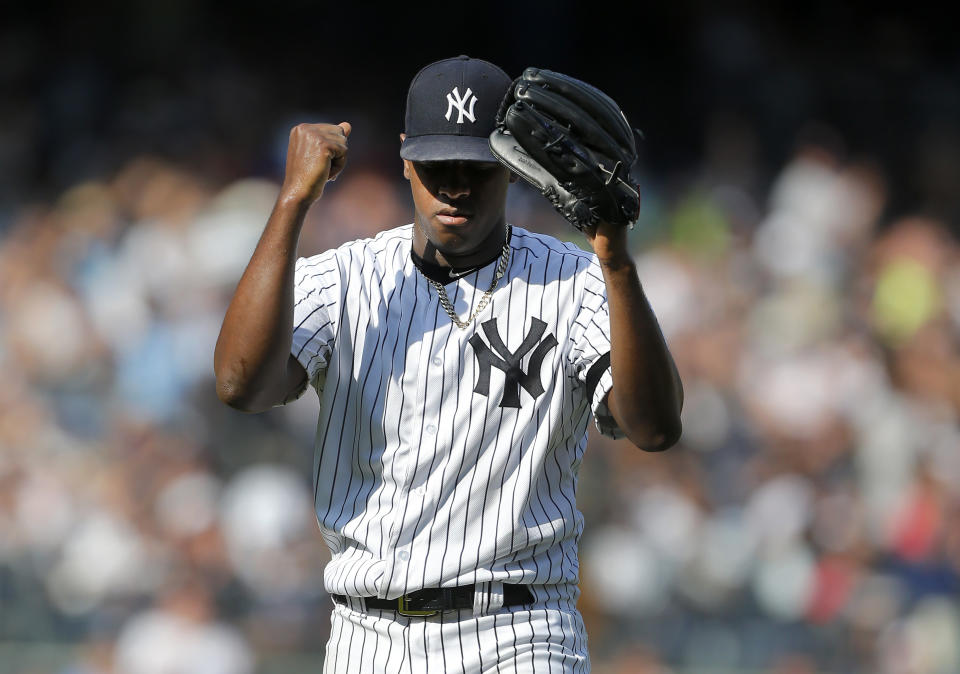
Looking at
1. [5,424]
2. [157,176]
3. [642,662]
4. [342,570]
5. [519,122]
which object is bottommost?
[642,662]

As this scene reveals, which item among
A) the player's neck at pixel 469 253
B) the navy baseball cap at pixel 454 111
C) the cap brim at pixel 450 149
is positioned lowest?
the player's neck at pixel 469 253

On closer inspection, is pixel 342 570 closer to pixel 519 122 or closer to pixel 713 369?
pixel 519 122

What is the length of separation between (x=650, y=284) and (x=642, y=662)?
75.1 inches

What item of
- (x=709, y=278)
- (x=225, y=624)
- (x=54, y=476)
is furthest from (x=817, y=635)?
(x=54, y=476)

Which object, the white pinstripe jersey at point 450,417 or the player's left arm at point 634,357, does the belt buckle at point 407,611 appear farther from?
the player's left arm at point 634,357

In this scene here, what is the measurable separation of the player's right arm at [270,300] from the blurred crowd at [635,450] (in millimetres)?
3765

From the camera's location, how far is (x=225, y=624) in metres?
5.93

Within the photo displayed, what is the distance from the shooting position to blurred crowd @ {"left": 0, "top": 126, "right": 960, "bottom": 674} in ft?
19.5

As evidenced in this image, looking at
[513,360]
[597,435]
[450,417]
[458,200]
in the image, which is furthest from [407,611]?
[597,435]

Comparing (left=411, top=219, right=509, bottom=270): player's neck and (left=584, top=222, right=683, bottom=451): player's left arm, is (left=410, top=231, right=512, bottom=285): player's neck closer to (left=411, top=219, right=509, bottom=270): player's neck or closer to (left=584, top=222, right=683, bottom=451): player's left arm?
(left=411, top=219, right=509, bottom=270): player's neck

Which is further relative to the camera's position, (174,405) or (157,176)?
(157,176)

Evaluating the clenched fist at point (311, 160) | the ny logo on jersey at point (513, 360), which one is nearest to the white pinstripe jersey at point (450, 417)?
the ny logo on jersey at point (513, 360)

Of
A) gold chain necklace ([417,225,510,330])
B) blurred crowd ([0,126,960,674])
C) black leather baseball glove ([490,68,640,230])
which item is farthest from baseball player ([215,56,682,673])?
blurred crowd ([0,126,960,674])

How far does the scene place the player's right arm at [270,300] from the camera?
7.55ft
